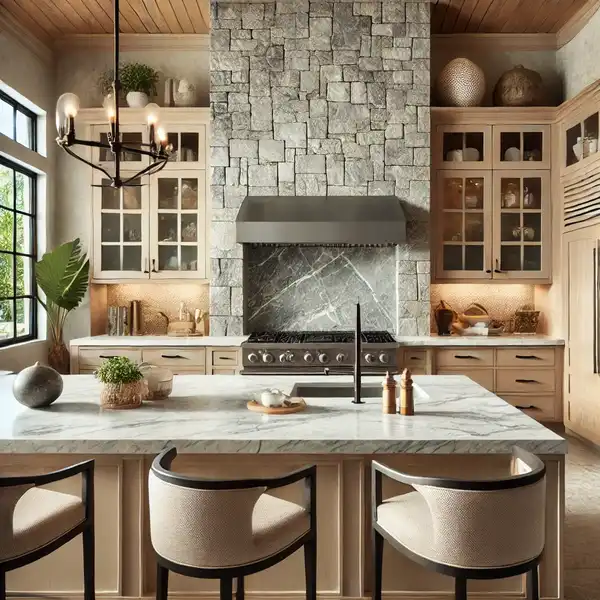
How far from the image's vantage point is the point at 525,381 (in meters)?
5.16

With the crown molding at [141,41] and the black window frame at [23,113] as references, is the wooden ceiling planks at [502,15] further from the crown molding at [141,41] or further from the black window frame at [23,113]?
the black window frame at [23,113]

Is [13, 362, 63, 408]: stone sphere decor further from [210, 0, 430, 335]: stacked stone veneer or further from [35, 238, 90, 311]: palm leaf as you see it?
[210, 0, 430, 335]: stacked stone veneer

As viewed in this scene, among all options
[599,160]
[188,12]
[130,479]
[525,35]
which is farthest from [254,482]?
[525,35]

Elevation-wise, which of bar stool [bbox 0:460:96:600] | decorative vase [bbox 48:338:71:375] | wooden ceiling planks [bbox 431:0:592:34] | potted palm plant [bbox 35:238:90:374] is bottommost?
bar stool [bbox 0:460:96:600]

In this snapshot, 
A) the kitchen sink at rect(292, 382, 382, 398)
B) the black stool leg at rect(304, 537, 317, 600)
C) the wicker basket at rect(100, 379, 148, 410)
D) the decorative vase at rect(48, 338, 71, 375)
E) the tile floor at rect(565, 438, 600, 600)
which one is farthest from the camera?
the decorative vase at rect(48, 338, 71, 375)

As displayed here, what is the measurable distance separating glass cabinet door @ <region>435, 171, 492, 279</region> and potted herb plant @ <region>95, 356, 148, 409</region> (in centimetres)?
354

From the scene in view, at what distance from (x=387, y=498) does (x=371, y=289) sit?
348 cm

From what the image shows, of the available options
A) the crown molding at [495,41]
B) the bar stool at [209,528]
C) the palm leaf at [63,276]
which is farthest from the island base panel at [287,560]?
the crown molding at [495,41]

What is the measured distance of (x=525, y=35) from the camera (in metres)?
5.72

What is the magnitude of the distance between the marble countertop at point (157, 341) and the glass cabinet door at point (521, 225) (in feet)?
7.83

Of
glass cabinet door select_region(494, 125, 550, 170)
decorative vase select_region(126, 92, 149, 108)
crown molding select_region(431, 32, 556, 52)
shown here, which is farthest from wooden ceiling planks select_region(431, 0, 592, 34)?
decorative vase select_region(126, 92, 149, 108)

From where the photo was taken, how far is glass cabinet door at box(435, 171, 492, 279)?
17.9 feet

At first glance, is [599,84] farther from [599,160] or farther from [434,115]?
[434,115]

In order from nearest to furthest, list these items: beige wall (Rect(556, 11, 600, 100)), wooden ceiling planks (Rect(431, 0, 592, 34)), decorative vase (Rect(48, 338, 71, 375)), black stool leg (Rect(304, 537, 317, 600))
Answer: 1. black stool leg (Rect(304, 537, 317, 600))
2. beige wall (Rect(556, 11, 600, 100))
3. wooden ceiling planks (Rect(431, 0, 592, 34))
4. decorative vase (Rect(48, 338, 71, 375))
